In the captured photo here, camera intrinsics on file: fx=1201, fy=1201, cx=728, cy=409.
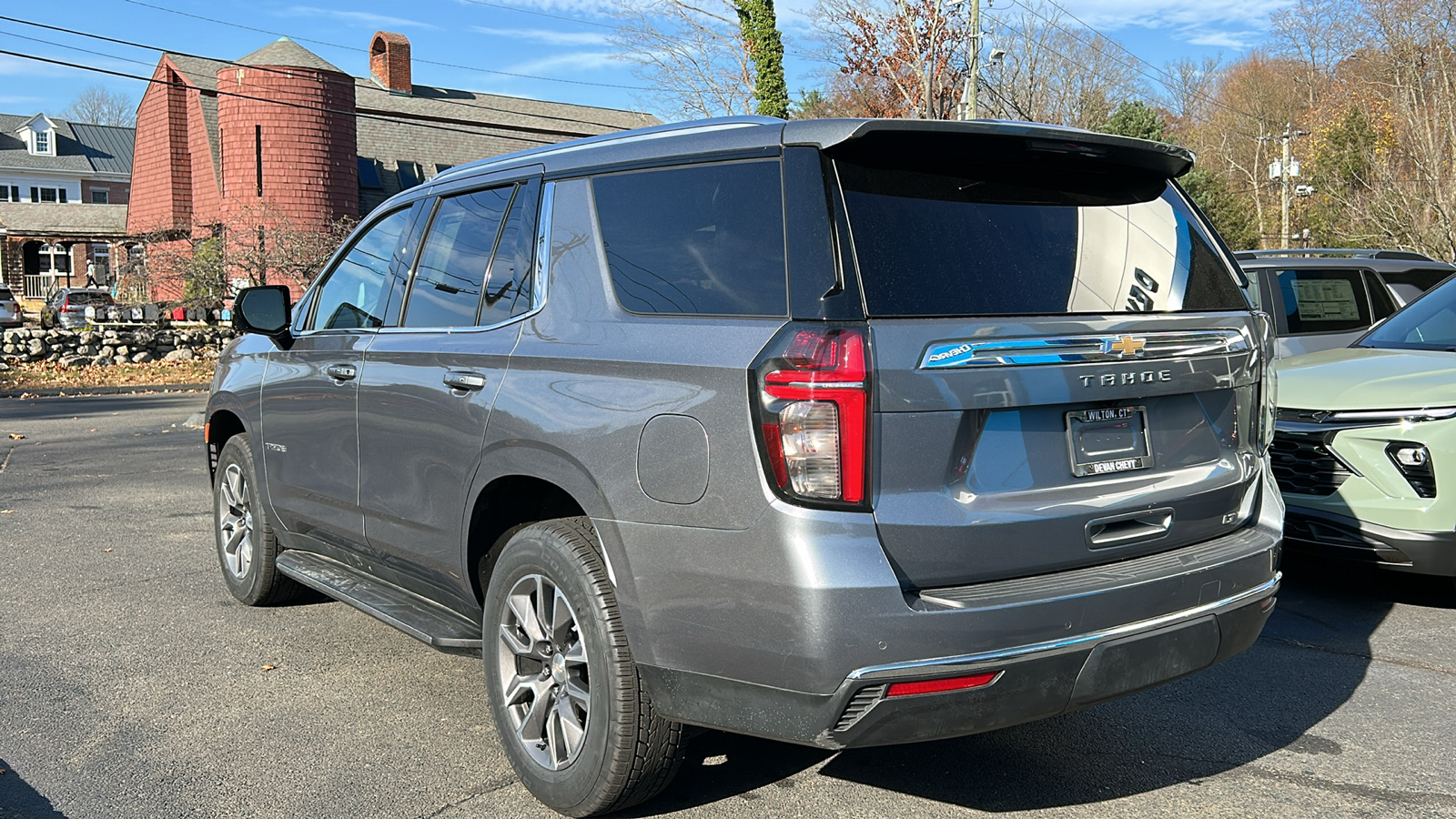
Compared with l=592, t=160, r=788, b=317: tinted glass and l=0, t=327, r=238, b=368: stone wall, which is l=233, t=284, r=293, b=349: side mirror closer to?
l=592, t=160, r=788, b=317: tinted glass

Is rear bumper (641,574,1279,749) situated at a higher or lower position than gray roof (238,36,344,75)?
lower

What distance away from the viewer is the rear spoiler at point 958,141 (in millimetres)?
3076

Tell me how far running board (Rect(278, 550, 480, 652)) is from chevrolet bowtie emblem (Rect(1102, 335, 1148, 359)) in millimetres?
2252

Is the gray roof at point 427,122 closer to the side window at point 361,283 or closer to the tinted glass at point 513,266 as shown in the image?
the side window at point 361,283

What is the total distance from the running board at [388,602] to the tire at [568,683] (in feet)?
0.94

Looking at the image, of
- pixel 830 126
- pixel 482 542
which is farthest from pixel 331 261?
pixel 830 126

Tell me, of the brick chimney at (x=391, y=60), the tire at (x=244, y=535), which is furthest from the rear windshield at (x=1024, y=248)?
the brick chimney at (x=391, y=60)

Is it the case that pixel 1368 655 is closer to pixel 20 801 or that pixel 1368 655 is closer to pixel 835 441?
pixel 835 441

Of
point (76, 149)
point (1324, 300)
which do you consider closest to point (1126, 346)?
point (1324, 300)

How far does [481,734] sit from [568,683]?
90 cm

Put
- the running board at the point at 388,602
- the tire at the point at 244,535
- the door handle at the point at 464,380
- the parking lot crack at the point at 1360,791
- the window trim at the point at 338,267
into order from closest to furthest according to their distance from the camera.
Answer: the parking lot crack at the point at 1360,791 → the door handle at the point at 464,380 → the running board at the point at 388,602 → the window trim at the point at 338,267 → the tire at the point at 244,535

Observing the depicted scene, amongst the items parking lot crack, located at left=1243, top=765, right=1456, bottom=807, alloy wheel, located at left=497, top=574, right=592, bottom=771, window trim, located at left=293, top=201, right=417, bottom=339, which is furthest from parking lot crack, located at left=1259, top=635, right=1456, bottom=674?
window trim, located at left=293, top=201, right=417, bottom=339

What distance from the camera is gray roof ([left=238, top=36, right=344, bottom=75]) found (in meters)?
34.3

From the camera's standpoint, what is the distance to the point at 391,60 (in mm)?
45062
